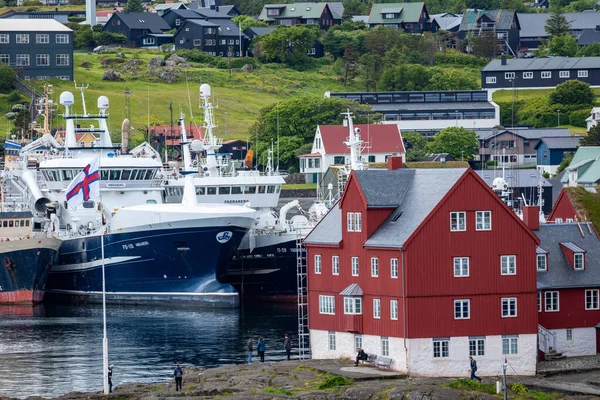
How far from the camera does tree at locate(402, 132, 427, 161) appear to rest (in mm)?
138000

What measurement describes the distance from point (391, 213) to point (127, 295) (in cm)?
4005

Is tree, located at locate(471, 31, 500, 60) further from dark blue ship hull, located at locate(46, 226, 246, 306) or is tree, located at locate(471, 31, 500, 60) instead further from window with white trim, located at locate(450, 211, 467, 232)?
window with white trim, located at locate(450, 211, 467, 232)

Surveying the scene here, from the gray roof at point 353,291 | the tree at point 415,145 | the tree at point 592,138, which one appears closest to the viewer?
the gray roof at point 353,291

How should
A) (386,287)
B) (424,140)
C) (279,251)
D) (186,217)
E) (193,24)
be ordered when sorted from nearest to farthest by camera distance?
1. (386,287)
2. (186,217)
3. (279,251)
4. (424,140)
5. (193,24)

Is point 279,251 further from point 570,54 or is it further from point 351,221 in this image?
point 570,54

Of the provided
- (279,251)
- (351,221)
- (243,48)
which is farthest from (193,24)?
(351,221)

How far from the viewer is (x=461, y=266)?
163 ft

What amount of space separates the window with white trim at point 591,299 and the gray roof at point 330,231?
27.8 feet

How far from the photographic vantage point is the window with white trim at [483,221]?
50.0 metres

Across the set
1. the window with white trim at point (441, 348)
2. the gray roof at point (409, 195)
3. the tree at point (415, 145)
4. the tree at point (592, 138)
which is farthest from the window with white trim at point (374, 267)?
the tree at point (415, 145)

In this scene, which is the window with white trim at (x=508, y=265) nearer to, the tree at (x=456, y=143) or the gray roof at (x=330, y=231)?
the gray roof at (x=330, y=231)

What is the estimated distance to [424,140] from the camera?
476 ft

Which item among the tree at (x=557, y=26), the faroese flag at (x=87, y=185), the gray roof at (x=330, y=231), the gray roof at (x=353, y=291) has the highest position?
the tree at (x=557, y=26)

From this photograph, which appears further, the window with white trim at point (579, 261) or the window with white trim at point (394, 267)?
the window with white trim at point (579, 261)
